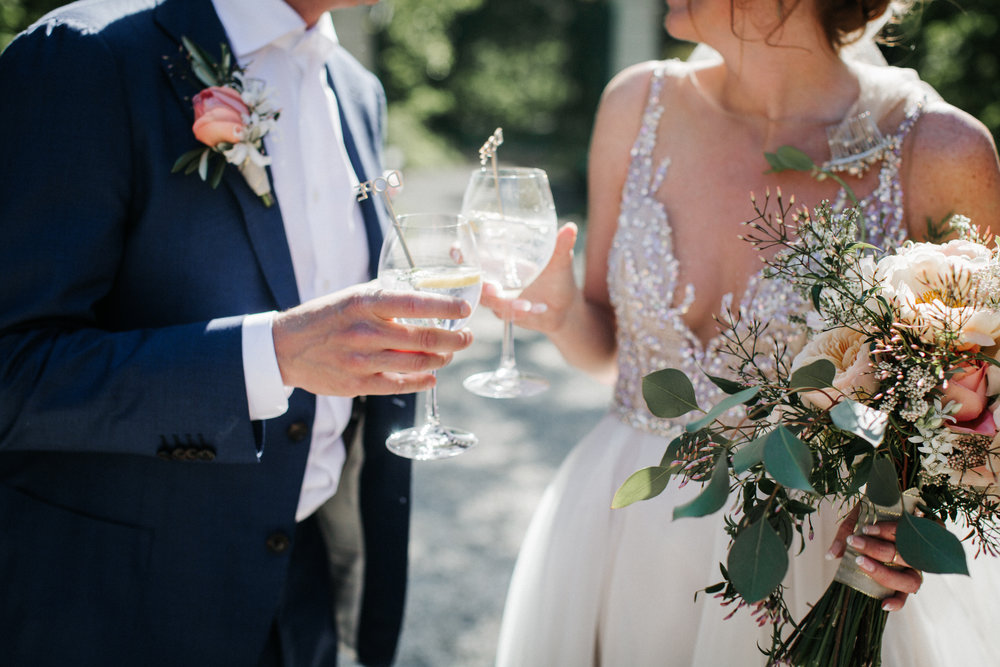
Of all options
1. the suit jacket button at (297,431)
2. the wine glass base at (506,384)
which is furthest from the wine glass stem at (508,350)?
the suit jacket button at (297,431)

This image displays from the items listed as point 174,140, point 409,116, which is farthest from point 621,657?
point 409,116

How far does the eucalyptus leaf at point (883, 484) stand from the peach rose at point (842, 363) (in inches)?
4.3

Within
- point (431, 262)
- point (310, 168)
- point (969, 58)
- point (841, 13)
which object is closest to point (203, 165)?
point (310, 168)

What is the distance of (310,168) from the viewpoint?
6.62 feet

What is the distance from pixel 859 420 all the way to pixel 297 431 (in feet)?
4.18

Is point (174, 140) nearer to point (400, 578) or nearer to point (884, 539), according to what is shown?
point (400, 578)

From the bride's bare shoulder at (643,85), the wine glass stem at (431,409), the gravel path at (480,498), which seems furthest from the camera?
the gravel path at (480,498)

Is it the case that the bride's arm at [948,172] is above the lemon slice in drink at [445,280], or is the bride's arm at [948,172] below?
above

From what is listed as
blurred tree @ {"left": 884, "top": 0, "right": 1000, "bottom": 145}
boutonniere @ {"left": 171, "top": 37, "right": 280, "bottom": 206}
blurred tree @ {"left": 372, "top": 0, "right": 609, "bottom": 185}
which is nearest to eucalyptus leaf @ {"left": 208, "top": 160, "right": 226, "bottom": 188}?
boutonniere @ {"left": 171, "top": 37, "right": 280, "bottom": 206}

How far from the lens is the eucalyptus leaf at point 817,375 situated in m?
1.13

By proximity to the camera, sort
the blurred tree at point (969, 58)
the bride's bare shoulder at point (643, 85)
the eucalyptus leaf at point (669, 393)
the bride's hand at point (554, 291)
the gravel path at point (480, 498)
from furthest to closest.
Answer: the blurred tree at point (969, 58) → the gravel path at point (480, 498) → the bride's bare shoulder at point (643, 85) → the bride's hand at point (554, 291) → the eucalyptus leaf at point (669, 393)

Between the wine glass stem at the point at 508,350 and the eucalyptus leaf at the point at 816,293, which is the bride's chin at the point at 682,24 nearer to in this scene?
the wine glass stem at the point at 508,350

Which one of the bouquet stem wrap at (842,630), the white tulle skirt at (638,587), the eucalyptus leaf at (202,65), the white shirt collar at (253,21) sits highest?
the white shirt collar at (253,21)

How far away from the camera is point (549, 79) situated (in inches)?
882
